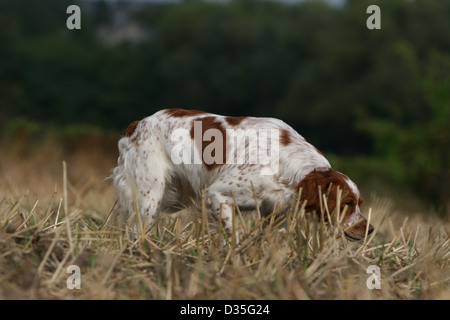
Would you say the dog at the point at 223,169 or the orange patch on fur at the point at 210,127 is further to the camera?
the orange patch on fur at the point at 210,127

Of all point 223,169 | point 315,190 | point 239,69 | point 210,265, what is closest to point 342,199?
point 315,190

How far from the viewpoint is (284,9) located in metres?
54.5

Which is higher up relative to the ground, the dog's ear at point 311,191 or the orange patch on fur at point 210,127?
the orange patch on fur at point 210,127

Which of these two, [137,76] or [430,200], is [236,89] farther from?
[430,200]

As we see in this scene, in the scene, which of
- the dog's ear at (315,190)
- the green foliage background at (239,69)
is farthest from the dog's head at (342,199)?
the green foliage background at (239,69)

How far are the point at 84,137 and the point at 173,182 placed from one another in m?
8.24

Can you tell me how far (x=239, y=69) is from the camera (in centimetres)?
3969

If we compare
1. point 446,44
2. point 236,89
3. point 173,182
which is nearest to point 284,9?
point 236,89

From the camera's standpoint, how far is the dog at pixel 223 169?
3789 mm

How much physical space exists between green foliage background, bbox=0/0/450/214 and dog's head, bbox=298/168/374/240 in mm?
23358

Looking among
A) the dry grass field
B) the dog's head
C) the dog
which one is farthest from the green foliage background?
the dry grass field

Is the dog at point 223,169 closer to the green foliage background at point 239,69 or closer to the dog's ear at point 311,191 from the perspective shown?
the dog's ear at point 311,191

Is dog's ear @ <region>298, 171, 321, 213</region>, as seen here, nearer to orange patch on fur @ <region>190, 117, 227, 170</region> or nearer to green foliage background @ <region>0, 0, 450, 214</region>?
orange patch on fur @ <region>190, 117, 227, 170</region>

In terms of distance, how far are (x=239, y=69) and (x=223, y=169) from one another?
1417 inches
